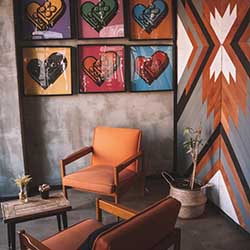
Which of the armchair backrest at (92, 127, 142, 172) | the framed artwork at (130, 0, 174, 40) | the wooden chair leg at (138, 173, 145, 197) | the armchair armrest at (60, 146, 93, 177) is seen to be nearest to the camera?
the armchair armrest at (60, 146, 93, 177)

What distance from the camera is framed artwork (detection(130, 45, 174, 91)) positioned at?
14.4 ft

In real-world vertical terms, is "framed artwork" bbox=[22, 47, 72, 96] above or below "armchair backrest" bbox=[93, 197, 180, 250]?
above

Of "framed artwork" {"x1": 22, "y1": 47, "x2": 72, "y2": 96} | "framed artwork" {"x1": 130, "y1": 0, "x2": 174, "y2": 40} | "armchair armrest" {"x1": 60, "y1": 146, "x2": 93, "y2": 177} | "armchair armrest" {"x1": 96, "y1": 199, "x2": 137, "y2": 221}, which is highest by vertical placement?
"framed artwork" {"x1": 130, "y1": 0, "x2": 174, "y2": 40}

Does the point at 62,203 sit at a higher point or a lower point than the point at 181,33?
lower

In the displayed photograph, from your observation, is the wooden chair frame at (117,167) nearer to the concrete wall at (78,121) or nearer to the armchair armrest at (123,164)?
the armchair armrest at (123,164)

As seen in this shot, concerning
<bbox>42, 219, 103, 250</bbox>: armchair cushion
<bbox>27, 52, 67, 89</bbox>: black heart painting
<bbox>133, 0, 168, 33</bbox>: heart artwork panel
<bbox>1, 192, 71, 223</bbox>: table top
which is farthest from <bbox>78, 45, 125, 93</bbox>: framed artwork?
<bbox>42, 219, 103, 250</bbox>: armchair cushion

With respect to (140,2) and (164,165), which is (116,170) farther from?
(140,2)

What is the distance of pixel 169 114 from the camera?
4.57 m

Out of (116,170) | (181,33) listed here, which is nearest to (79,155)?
(116,170)

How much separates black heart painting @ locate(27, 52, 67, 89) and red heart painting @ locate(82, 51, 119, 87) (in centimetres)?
28

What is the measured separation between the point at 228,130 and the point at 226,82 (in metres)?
0.46

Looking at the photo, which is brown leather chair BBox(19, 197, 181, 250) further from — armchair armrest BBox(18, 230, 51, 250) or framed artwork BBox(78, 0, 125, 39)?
framed artwork BBox(78, 0, 125, 39)

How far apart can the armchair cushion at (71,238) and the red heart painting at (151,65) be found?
7.84 ft

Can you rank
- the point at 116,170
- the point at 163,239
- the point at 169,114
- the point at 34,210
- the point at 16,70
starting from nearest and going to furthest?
1. the point at 163,239
2. the point at 34,210
3. the point at 116,170
4. the point at 16,70
5. the point at 169,114
